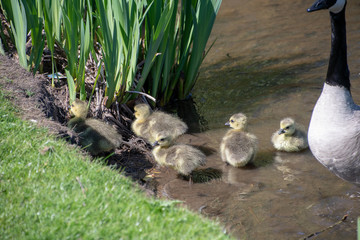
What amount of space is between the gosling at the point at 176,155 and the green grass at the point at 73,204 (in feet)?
4.08

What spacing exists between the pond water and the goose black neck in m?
1.31

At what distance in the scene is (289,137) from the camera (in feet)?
19.8

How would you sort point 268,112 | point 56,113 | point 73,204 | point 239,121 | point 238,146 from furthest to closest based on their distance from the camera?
point 268,112
point 239,121
point 56,113
point 238,146
point 73,204

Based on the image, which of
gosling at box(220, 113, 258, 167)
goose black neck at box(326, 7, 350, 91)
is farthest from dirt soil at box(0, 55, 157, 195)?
goose black neck at box(326, 7, 350, 91)

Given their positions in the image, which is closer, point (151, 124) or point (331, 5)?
point (331, 5)

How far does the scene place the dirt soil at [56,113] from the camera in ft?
16.6

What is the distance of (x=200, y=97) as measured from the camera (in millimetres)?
7684

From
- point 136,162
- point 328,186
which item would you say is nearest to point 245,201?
point 328,186

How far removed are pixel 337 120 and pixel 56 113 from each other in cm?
Answer: 340

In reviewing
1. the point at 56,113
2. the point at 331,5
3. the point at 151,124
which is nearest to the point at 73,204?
the point at 56,113

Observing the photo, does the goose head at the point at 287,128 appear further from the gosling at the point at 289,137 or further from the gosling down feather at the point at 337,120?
the gosling down feather at the point at 337,120

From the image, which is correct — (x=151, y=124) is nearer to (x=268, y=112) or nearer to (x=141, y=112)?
(x=141, y=112)

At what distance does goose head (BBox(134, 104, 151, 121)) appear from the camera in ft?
20.0

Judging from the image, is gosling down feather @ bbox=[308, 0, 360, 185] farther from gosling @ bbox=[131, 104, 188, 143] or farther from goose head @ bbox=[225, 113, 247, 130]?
gosling @ bbox=[131, 104, 188, 143]
